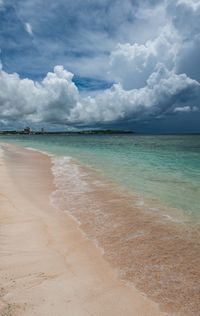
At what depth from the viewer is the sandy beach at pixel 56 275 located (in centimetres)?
459

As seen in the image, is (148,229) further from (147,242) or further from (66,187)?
(66,187)

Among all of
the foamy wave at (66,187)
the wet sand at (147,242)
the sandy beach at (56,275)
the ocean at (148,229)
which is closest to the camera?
the sandy beach at (56,275)

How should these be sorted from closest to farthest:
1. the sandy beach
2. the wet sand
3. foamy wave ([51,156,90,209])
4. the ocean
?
1. the sandy beach
2. the wet sand
3. the ocean
4. foamy wave ([51,156,90,209])

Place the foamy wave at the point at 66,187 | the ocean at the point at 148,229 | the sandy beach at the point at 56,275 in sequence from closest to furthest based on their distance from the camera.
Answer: the sandy beach at the point at 56,275, the ocean at the point at 148,229, the foamy wave at the point at 66,187

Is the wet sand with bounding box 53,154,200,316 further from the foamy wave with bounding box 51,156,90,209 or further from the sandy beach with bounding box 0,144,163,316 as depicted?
the sandy beach with bounding box 0,144,163,316

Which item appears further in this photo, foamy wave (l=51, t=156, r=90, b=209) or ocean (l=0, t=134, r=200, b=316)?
foamy wave (l=51, t=156, r=90, b=209)

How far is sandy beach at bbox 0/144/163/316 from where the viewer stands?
4594mm

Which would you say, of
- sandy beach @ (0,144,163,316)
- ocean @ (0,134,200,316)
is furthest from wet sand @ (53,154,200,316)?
sandy beach @ (0,144,163,316)

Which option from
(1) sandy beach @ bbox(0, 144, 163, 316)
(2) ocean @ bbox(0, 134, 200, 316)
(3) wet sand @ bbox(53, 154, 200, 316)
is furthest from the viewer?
(2) ocean @ bbox(0, 134, 200, 316)

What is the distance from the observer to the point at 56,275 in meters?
5.58

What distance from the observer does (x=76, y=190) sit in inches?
559

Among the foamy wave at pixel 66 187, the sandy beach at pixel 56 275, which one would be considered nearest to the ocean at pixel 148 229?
the foamy wave at pixel 66 187

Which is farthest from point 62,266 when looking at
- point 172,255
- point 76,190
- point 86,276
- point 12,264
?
point 76,190

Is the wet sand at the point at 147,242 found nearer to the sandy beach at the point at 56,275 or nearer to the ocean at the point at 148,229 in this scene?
the ocean at the point at 148,229
